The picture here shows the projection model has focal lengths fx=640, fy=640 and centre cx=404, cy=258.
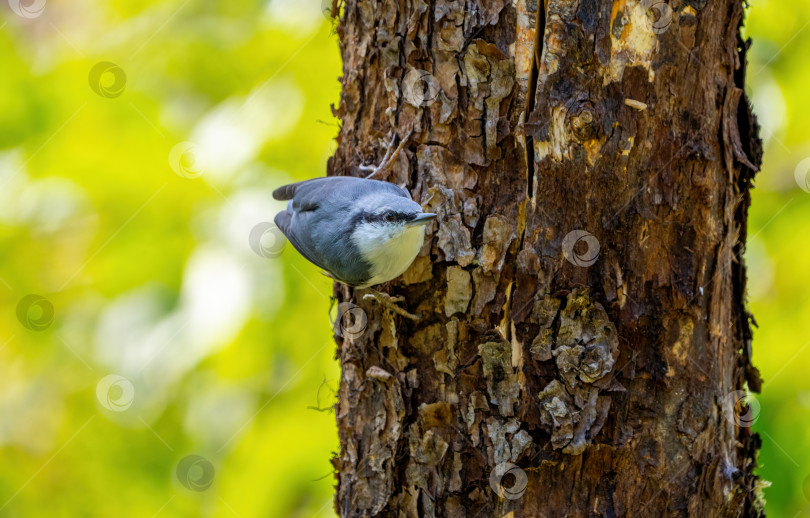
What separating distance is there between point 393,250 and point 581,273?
491mm

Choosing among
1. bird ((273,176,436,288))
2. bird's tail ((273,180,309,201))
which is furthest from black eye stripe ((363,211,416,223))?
bird's tail ((273,180,309,201))

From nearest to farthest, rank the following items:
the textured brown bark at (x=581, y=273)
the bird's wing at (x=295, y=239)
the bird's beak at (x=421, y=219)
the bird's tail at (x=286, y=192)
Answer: the textured brown bark at (x=581, y=273) → the bird's beak at (x=421, y=219) → the bird's wing at (x=295, y=239) → the bird's tail at (x=286, y=192)

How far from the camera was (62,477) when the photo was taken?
7.31 ft

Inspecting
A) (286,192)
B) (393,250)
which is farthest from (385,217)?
(286,192)

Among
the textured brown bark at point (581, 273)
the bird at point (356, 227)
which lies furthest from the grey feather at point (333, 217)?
the textured brown bark at point (581, 273)

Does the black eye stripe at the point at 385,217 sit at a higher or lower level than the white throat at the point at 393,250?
higher

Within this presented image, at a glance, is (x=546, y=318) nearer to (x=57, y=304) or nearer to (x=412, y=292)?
(x=412, y=292)

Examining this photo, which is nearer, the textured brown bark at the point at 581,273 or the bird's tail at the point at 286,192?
the textured brown bark at the point at 581,273

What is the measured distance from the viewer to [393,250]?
171cm

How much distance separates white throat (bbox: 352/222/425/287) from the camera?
5.56ft

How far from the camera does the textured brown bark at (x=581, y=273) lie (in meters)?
1.51

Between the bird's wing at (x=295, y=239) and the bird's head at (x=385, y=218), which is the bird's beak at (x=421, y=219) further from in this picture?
the bird's wing at (x=295, y=239)

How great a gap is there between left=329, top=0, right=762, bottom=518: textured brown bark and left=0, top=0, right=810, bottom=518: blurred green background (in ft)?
1.55

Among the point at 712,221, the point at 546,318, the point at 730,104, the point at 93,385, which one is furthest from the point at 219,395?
the point at 730,104
